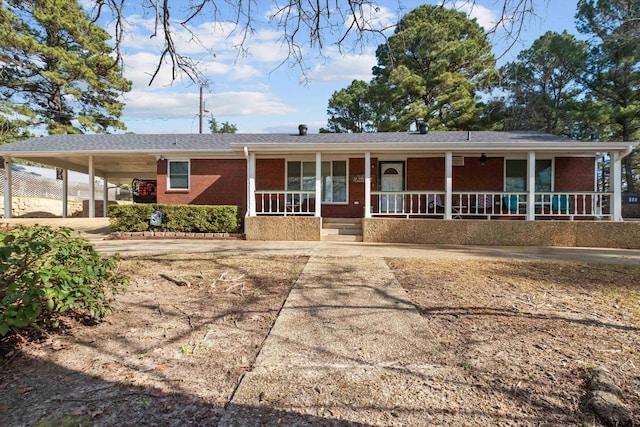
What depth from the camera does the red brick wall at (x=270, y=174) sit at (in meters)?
12.4

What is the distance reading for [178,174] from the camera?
A: 12.6 meters

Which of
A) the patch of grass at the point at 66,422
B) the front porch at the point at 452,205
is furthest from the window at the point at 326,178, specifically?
the patch of grass at the point at 66,422

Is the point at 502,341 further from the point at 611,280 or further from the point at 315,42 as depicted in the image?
the point at 315,42

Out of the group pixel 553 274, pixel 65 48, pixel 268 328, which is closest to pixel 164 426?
pixel 268 328

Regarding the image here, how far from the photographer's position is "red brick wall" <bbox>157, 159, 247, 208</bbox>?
12367 mm

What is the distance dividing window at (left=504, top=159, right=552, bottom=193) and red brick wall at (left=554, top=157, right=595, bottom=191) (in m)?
0.27

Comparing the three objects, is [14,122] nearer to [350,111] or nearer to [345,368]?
[350,111]

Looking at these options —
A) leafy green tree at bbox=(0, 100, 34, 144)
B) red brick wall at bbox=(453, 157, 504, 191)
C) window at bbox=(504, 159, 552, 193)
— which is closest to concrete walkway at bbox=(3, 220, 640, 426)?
red brick wall at bbox=(453, 157, 504, 191)

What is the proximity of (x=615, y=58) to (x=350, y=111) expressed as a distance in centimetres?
1917

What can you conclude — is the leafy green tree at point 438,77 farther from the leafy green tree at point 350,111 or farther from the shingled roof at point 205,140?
the shingled roof at point 205,140

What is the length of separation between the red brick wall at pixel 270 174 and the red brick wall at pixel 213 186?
53cm

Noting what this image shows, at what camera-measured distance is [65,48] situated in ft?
78.1

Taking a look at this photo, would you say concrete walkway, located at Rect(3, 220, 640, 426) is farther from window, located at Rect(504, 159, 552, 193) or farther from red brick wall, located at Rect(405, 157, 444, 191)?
window, located at Rect(504, 159, 552, 193)

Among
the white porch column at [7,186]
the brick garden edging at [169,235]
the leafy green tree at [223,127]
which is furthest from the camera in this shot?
the leafy green tree at [223,127]
